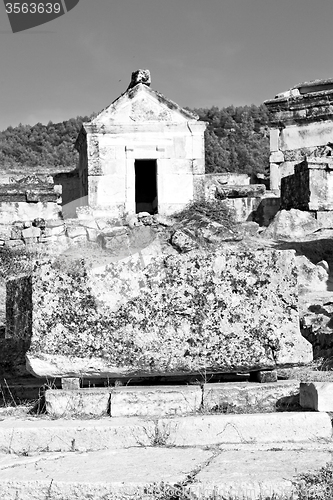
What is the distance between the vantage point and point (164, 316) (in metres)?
3.59

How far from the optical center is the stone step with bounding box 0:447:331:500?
2.51 m

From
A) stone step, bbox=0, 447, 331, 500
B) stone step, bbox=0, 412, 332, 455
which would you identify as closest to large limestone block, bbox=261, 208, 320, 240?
stone step, bbox=0, 412, 332, 455

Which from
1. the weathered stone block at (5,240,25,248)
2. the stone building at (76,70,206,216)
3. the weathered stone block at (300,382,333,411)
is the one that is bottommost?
the weathered stone block at (300,382,333,411)

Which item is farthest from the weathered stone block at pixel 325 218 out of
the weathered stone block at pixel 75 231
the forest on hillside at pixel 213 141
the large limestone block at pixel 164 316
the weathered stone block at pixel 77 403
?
the forest on hillside at pixel 213 141

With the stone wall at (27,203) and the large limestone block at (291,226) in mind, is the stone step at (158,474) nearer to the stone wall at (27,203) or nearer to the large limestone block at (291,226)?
the large limestone block at (291,226)

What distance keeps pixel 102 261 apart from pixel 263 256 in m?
0.85

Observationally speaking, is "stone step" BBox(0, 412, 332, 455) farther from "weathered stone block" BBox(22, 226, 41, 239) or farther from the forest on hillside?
the forest on hillside

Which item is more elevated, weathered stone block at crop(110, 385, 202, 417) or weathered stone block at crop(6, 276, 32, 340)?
weathered stone block at crop(6, 276, 32, 340)

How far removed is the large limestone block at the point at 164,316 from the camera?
3.54 meters

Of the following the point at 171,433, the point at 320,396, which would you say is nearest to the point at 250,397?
the point at 320,396

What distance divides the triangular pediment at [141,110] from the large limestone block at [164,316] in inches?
470

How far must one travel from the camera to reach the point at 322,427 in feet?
10.4

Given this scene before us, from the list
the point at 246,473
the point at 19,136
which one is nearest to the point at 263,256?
the point at 246,473

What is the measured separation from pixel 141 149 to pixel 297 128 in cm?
490
